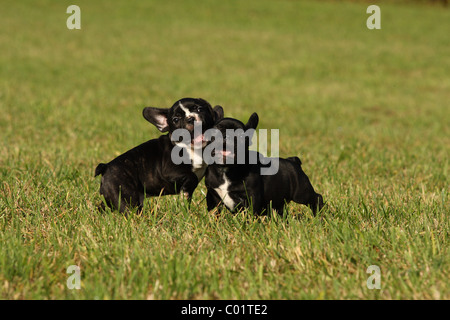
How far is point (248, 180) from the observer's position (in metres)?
A: 4.91

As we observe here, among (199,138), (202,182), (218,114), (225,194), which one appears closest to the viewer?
(225,194)

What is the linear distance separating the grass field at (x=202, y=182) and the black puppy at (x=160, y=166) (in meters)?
0.23

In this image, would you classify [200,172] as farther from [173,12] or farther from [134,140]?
[173,12]

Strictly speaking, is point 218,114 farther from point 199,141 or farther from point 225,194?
point 225,194

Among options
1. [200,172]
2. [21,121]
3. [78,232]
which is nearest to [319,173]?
[200,172]

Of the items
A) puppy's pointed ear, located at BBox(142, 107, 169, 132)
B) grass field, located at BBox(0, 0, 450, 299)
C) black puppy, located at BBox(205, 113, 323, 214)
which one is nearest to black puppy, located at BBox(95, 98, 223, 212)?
puppy's pointed ear, located at BBox(142, 107, 169, 132)

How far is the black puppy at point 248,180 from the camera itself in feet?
15.6

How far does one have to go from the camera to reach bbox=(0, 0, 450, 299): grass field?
3.88 m

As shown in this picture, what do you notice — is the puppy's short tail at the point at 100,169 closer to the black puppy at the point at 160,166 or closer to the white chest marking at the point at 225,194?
the black puppy at the point at 160,166

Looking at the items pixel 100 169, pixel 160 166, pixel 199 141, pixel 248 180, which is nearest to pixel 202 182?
pixel 160 166

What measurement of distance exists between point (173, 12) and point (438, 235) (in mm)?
37641

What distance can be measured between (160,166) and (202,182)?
1494 mm

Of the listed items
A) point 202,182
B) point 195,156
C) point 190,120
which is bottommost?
point 202,182

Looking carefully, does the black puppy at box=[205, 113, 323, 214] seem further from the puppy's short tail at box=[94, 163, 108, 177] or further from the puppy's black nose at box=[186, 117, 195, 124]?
the puppy's short tail at box=[94, 163, 108, 177]
